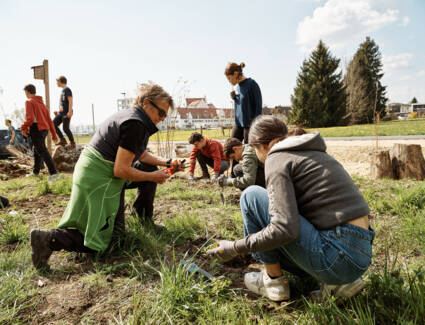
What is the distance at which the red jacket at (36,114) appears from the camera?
218 inches

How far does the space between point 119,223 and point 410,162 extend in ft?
18.8

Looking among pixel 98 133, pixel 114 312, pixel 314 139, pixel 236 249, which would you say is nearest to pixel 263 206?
pixel 236 249

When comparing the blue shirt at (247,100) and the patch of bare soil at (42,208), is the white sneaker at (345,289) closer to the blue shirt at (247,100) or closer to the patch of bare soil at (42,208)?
the patch of bare soil at (42,208)

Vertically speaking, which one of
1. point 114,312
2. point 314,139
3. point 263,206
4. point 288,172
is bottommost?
point 114,312

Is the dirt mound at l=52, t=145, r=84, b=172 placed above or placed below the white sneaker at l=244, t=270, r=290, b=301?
above

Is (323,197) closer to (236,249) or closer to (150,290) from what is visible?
(236,249)

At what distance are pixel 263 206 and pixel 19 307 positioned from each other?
5.18 feet

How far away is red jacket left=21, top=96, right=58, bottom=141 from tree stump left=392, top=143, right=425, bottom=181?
720 cm

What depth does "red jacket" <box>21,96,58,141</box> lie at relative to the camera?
5527 millimetres

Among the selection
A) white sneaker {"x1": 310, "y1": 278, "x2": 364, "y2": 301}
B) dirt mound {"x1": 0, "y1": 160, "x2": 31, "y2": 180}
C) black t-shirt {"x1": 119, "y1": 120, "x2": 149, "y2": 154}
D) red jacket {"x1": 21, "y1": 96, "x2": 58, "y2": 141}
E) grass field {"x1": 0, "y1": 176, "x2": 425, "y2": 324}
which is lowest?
grass field {"x1": 0, "y1": 176, "x2": 425, "y2": 324}

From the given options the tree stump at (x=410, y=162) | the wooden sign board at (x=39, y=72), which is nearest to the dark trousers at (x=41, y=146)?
the wooden sign board at (x=39, y=72)

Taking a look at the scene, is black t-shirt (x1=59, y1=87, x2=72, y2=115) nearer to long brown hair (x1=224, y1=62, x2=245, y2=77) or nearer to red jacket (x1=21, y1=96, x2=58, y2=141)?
red jacket (x1=21, y1=96, x2=58, y2=141)

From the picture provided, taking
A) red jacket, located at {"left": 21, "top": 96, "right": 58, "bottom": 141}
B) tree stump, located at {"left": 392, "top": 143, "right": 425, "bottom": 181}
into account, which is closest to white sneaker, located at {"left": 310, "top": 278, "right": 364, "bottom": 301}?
tree stump, located at {"left": 392, "top": 143, "right": 425, "bottom": 181}

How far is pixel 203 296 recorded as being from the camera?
1.77m
